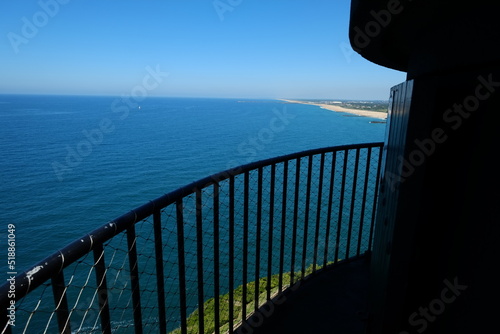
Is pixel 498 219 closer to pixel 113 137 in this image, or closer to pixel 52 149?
pixel 52 149

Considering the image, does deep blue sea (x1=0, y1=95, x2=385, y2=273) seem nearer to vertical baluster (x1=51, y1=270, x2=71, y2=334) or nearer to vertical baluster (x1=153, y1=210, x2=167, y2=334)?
vertical baluster (x1=153, y1=210, x2=167, y2=334)

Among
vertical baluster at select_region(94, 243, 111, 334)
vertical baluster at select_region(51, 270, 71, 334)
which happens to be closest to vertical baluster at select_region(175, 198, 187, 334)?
vertical baluster at select_region(94, 243, 111, 334)

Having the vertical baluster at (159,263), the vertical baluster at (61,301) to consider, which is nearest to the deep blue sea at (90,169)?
the vertical baluster at (159,263)

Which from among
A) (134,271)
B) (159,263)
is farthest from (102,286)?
(159,263)

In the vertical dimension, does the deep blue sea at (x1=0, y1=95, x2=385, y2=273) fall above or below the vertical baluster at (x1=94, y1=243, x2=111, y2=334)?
below

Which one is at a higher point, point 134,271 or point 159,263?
point 134,271

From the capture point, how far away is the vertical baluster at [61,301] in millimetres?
1075

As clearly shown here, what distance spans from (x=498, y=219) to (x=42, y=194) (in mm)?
39184

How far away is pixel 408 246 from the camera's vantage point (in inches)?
71.7

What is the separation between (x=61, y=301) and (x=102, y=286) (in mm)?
276

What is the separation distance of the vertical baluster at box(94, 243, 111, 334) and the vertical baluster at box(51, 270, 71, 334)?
0.16 meters

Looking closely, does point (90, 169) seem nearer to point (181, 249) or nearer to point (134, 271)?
point (181, 249)

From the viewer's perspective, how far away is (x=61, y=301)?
112cm

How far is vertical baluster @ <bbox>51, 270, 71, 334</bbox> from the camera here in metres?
1.08
